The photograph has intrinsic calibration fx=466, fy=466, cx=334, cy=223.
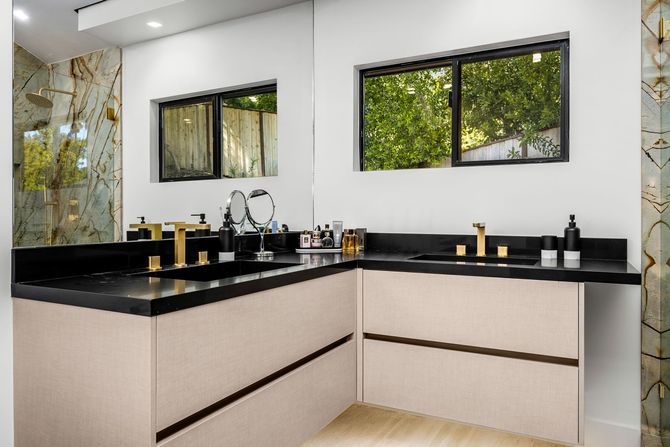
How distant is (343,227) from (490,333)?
1244 millimetres

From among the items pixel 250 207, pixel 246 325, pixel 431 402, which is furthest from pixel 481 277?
pixel 250 207

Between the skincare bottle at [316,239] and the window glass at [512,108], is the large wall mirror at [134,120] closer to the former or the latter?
the skincare bottle at [316,239]

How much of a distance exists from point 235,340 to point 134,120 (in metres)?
0.94

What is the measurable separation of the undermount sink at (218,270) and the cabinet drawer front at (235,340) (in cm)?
30

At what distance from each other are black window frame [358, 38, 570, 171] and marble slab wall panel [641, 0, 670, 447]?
1.13ft

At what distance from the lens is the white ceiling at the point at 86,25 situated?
152 centimetres

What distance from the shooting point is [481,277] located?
82.6 inches

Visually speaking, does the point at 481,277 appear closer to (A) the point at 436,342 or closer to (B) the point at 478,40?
(A) the point at 436,342

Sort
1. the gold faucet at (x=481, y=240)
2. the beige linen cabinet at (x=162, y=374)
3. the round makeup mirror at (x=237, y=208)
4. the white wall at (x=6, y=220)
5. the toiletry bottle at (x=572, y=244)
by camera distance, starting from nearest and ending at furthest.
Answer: the beige linen cabinet at (x=162, y=374)
the white wall at (x=6, y=220)
the toiletry bottle at (x=572, y=244)
the round makeup mirror at (x=237, y=208)
the gold faucet at (x=481, y=240)

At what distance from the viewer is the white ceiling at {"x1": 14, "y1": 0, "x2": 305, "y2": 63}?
1.52 metres

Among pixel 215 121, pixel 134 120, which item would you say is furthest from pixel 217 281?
pixel 215 121

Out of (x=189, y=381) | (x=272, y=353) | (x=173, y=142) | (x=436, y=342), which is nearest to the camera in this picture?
(x=189, y=381)

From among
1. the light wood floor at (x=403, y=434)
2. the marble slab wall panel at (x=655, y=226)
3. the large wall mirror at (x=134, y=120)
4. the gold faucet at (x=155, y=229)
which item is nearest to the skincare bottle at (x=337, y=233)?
the large wall mirror at (x=134, y=120)

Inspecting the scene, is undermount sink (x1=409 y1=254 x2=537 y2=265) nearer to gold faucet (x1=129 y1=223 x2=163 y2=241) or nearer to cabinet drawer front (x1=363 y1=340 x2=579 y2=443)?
cabinet drawer front (x1=363 y1=340 x2=579 y2=443)
